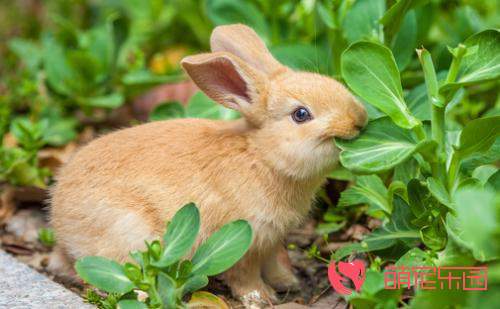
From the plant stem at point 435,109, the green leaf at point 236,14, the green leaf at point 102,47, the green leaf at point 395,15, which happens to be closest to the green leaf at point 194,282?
the plant stem at point 435,109

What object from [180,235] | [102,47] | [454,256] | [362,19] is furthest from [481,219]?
[102,47]

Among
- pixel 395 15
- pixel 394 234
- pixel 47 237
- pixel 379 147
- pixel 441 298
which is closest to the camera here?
pixel 441 298

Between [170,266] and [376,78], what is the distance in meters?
1.39

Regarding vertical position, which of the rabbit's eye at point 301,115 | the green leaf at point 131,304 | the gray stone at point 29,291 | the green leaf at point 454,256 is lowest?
the gray stone at point 29,291

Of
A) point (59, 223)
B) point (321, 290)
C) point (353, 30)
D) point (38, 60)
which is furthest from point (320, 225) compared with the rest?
point (38, 60)

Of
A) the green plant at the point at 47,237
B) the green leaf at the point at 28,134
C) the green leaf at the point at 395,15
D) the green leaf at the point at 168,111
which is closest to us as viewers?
the green leaf at the point at 395,15

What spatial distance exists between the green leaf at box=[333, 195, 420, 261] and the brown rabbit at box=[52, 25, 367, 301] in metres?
0.40

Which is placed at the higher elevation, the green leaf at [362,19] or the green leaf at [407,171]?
the green leaf at [362,19]

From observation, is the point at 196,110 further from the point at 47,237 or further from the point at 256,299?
the point at 256,299

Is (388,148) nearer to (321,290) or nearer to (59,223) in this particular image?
(321,290)

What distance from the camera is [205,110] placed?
5406mm

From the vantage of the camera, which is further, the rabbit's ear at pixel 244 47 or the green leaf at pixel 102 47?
the green leaf at pixel 102 47

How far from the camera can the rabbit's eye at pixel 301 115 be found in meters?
4.06

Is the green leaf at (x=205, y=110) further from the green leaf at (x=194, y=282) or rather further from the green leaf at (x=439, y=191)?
the green leaf at (x=439, y=191)
